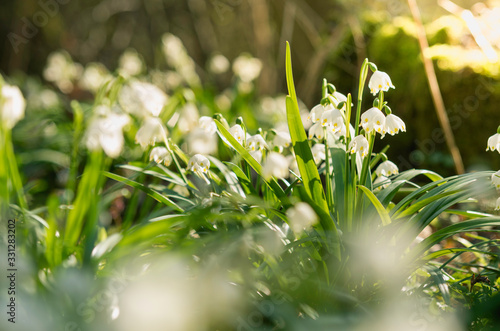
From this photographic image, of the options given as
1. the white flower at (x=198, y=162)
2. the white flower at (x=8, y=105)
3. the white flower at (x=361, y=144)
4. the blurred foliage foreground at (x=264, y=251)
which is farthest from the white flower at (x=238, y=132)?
the white flower at (x=8, y=105)

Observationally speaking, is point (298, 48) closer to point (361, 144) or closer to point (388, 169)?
point (388, 169)

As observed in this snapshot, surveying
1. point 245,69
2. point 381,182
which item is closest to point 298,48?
point 245,69

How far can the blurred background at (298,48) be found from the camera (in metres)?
3.04

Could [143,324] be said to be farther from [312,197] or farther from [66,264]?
[312,197]

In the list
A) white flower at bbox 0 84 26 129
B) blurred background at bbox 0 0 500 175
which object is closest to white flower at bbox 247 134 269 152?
blurred background at bbox 0 0 500 175

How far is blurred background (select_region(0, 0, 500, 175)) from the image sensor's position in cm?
304

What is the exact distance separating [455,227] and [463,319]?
29cm

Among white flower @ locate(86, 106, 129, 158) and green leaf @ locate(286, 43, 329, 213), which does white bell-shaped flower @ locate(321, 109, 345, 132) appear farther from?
white flower @ locate(86, 106, 129, 158)

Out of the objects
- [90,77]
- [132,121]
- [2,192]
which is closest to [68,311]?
[2,192]

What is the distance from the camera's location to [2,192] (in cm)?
170

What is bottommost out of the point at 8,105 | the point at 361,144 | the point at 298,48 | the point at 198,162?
the point at 8,105

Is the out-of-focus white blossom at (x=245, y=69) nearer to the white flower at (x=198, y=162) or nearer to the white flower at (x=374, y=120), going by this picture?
the white flower at (x=198, y=162)

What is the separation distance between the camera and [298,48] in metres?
6.54

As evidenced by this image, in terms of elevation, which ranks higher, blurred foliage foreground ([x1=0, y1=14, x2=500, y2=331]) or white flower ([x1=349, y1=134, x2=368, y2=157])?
white flower ([x1=349, y1=134, x2=368, y2=157])
